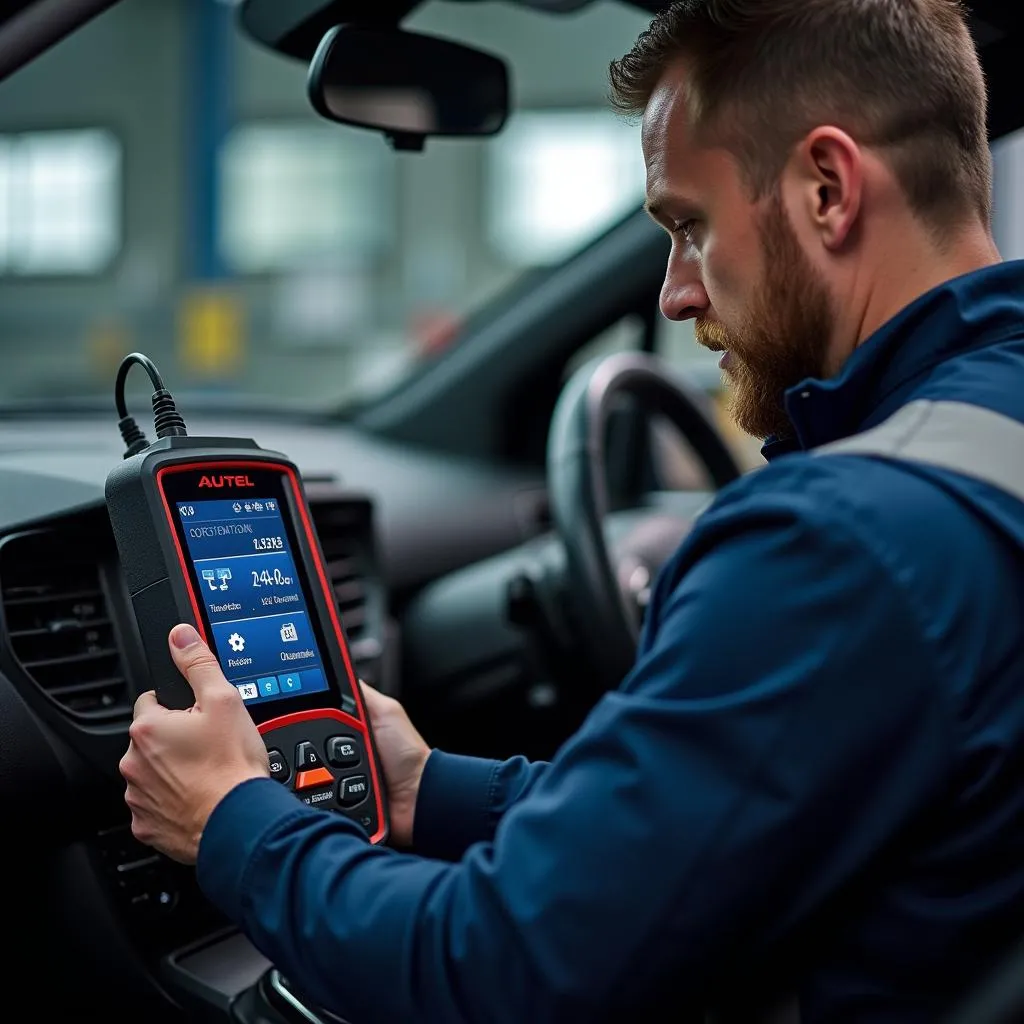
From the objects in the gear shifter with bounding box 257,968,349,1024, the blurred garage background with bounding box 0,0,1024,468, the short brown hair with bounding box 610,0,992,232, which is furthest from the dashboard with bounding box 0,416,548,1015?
the blurred garage background with bounding box 0,0,1024,468

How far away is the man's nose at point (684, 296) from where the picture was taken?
1032 millimetres

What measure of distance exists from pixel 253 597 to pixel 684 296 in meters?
0.43

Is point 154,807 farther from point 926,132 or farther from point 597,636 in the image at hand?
point 597,636

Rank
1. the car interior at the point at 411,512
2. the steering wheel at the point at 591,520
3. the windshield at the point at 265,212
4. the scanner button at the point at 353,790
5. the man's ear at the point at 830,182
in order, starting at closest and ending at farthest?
the man's ear at the point at 830,182 < the scanner button at the point at 353,790 < the car interior at the point at 411,512 < the steering wheel at the point at 591,520 < the windshield at the point at 265,212

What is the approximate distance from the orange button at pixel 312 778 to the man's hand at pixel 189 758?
0.12m

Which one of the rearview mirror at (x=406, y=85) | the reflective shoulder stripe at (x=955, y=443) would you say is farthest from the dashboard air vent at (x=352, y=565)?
the reflective shoulder stripe at (x=955, y=443)

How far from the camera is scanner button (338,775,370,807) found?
1.10 metres

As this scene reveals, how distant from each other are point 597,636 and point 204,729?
0.95m

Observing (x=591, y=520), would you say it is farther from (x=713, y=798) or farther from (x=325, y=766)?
(x=713, y=798)

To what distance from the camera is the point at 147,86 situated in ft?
46.2

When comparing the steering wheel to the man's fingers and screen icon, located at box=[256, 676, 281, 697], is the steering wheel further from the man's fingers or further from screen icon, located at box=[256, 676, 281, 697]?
the man's fingers

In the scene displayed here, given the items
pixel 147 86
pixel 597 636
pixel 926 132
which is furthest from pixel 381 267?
pixel 926 132

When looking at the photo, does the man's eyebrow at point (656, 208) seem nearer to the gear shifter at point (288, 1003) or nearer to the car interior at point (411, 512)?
the car interior at point (411, 512)

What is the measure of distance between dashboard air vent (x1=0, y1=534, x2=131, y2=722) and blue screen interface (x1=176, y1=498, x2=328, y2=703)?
29 centimetres
